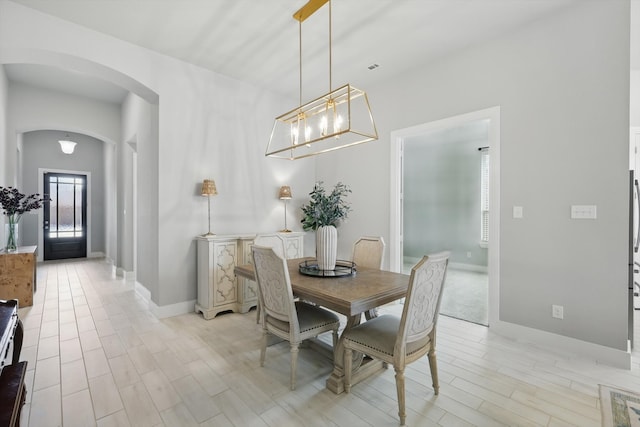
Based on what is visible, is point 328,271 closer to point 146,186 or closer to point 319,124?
point 319,124

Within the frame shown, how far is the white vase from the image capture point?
2.45 metres

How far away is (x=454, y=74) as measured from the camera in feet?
11.1

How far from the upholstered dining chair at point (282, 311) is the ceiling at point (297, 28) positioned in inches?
87.7

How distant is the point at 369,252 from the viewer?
10.1 ft

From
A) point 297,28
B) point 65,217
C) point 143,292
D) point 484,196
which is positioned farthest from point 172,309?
point 65,217

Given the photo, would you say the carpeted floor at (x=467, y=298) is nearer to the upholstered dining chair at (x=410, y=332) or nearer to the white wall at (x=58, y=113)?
the upholstered dining chair at (x=410, y=332)

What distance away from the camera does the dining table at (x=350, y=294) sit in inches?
71.2

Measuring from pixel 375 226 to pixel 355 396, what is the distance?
2.53m

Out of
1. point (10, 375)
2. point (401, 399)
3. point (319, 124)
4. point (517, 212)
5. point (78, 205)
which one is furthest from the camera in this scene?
point (78, 205)

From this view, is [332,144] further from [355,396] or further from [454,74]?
[355,396]

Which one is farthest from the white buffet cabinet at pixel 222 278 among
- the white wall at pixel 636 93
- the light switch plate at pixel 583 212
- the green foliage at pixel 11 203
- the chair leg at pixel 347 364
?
the white wall at pixel 636 93

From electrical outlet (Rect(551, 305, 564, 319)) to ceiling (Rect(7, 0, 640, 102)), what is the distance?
2688 mm

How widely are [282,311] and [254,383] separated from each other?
55cm

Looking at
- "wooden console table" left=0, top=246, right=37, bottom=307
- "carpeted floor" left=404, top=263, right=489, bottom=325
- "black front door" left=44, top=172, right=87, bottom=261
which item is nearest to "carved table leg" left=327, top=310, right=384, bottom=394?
"carpeted floor" left=404, top=263, right=489, bottom=325
